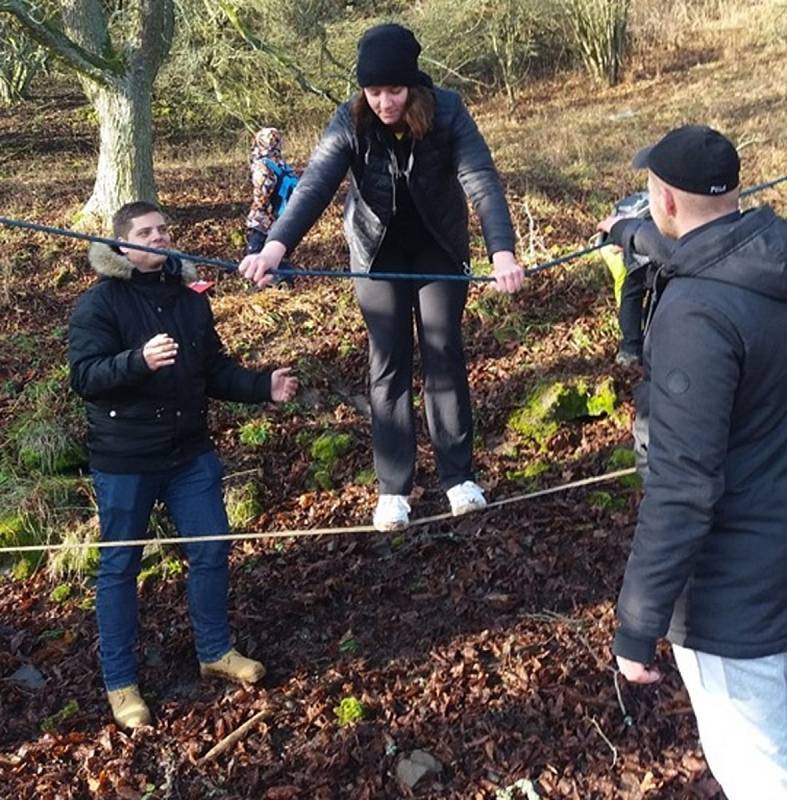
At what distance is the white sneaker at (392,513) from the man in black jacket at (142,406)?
0.72 metres

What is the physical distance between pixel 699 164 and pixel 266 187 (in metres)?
6.73

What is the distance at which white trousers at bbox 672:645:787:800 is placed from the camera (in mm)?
2381

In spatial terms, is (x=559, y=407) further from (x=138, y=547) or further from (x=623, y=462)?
(x=138, y=547)

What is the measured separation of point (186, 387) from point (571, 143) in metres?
9.86

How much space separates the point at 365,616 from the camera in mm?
4660

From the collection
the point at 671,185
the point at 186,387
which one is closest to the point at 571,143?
the point at 186,387

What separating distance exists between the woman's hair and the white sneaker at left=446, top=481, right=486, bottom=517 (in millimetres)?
1562

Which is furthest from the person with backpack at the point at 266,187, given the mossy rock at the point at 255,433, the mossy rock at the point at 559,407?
the mossy rock at the point at 559,407

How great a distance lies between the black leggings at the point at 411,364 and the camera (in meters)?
4.02

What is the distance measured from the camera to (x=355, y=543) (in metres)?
5.14

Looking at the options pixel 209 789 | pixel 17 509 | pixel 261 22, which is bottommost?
pixel 209 789

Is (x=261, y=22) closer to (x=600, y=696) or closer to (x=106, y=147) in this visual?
(x=106, y=147)

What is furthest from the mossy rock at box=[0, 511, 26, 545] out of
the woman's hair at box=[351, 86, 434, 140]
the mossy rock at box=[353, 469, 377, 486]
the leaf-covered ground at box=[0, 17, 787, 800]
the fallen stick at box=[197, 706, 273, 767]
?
the woman's hair at box=[351, 86, 434, 140]

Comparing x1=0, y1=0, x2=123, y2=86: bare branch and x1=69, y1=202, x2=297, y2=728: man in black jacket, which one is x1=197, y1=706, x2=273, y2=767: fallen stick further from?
x1=0, y1=0, x2=123, y2=86: bare branch
